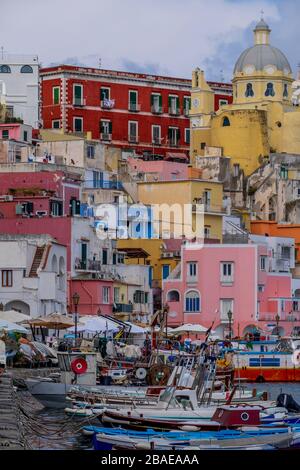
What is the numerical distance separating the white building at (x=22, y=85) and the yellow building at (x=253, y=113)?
12457mm

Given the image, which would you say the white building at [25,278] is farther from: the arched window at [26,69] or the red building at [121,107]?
the red building at [121,107]

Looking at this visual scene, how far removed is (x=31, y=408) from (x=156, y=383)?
21.5 feet

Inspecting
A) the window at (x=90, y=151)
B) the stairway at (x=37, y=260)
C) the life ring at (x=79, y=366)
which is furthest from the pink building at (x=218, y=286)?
the life ring at (x=79, y=366)

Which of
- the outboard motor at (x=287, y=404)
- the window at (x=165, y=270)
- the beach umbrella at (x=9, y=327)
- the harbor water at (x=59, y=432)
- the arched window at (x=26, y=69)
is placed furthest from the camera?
the arched window at (x=26, y=69)

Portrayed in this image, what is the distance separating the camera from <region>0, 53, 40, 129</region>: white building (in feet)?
403

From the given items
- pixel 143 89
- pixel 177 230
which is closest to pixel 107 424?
pixel 177 230

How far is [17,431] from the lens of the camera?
4209 cm

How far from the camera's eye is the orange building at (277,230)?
385ft

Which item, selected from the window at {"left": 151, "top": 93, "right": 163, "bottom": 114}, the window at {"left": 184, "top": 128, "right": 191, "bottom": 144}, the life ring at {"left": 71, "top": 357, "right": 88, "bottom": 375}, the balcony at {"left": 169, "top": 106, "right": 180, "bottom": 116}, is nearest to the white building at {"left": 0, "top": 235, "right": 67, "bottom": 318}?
the life ring at {"left": 71, "top": 357, "right": 88, "bottom": 375}

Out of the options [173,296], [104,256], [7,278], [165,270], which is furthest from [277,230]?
[7,278]

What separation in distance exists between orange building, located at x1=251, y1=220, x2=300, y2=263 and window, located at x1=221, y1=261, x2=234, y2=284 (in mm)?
11600

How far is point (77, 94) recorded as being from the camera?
129250 mm

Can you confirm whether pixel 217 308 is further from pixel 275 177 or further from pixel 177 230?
pixel 275 177

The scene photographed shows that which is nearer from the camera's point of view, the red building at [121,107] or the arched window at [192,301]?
the arched window at [192,301]
